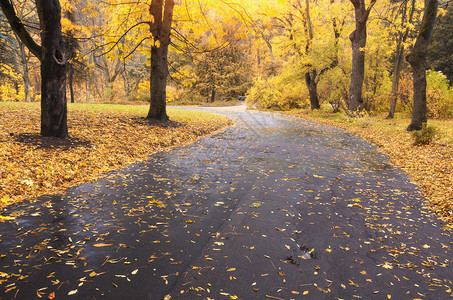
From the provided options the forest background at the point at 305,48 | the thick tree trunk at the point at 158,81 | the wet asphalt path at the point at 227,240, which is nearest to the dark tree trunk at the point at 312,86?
the forest background at the point at 305,48

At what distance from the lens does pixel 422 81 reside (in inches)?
490

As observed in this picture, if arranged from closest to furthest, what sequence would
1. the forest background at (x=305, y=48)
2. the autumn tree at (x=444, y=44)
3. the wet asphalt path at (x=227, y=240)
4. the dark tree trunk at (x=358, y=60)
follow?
Result: the wet asphalt path at (x=227, y=240) → the forest background at (x=305, y=48) → the dark tree trunk at (x=358, y=60) → the autumn tree at (x=444, y=44)

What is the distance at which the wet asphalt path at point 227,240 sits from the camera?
9.38 feet

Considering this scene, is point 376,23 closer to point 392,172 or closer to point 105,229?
point 392,172

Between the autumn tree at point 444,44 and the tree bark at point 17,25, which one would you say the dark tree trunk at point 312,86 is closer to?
the autumn tree at point 444,44

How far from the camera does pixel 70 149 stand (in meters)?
7.29

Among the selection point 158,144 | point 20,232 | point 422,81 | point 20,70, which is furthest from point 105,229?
point 20,70

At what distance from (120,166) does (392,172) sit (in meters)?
7.28

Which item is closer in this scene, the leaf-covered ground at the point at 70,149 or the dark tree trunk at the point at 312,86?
the leaf-covered ground at the point at 70,149

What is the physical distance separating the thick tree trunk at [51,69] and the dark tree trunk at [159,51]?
5144 millimetres

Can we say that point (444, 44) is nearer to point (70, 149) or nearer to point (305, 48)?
point (305, 48)

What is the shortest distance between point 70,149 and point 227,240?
5.52m

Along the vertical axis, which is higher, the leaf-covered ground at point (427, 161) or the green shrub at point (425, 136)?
the green shrub at point (425, 136)

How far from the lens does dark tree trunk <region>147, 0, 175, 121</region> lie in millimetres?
12523
